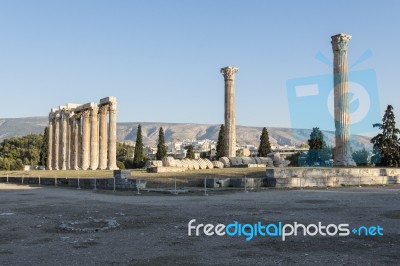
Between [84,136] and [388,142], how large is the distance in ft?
117

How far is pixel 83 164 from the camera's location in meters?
48.3

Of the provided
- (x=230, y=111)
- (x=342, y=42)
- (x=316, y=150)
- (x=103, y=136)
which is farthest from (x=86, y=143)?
(x=316, y=150)

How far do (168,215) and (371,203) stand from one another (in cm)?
720

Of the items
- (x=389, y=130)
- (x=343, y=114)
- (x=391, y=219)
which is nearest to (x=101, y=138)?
(x=343, y=114)

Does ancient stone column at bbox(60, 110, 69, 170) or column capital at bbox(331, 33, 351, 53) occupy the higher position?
column capital at bbox(331, 33, 351, 53)

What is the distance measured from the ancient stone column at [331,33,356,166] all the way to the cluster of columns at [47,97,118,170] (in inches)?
910

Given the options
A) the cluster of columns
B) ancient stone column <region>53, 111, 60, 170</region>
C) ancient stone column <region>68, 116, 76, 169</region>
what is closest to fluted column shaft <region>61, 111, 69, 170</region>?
the cluster of columns

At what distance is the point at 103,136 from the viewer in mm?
48562

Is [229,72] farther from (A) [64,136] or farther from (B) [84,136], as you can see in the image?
(A) [64,136]

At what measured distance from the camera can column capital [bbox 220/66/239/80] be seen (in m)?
45.2

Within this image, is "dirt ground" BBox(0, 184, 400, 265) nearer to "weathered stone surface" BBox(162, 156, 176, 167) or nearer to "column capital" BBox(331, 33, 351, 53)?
"weathered stone surface" BBox(162, 156, 176, 167)

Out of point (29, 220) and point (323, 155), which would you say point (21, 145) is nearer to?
point (323, 155)

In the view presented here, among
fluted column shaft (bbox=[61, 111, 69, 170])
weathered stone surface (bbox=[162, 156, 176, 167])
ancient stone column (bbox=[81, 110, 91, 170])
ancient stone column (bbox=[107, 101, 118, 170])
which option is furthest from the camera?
fluted column shaft (bbox=[61, 111, 69, 170])

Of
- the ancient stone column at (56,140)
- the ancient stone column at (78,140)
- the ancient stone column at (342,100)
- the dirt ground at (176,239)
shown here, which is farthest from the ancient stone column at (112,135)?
the dirt ground at (176,239)
